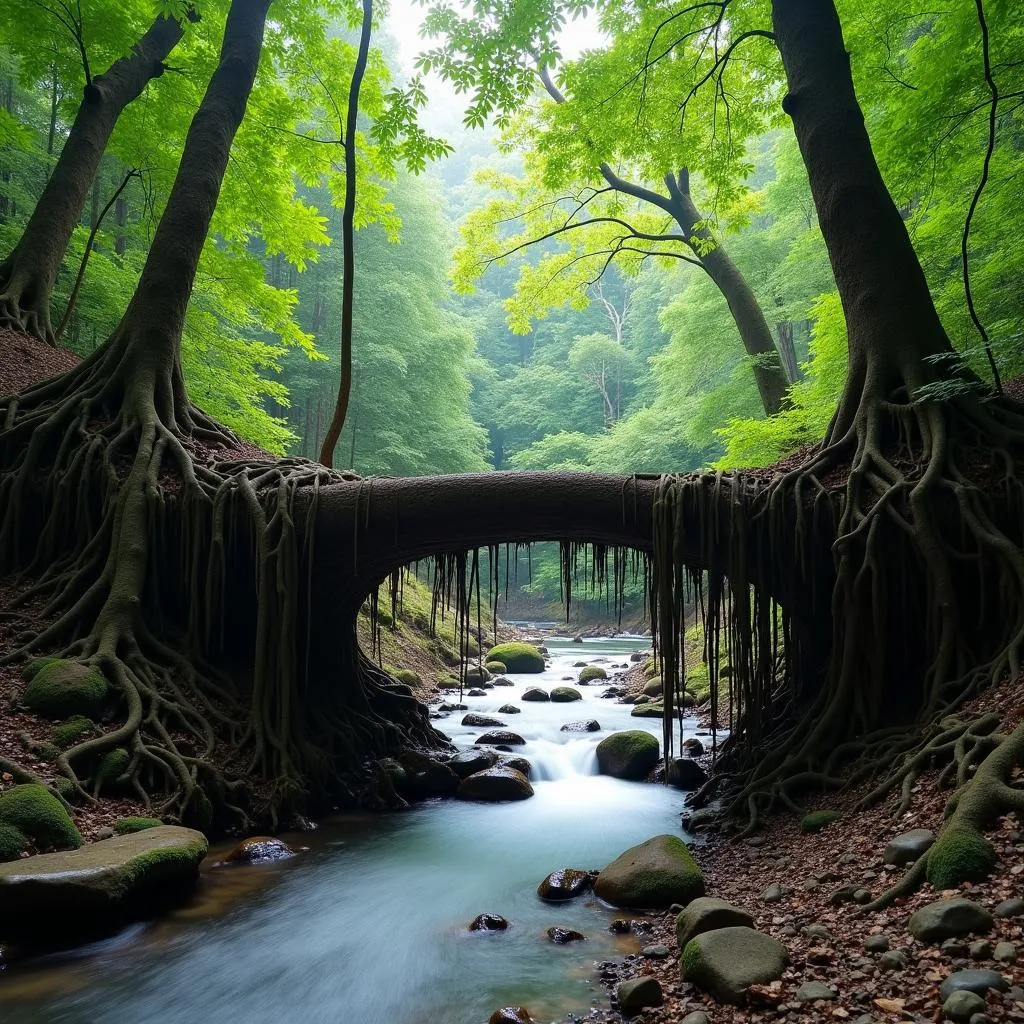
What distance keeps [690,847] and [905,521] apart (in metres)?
2.93

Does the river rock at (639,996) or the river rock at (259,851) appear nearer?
the river rock at (639,996)

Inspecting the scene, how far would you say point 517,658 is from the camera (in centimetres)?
1684

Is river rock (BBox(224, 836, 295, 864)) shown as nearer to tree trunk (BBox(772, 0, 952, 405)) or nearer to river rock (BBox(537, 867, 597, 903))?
river rock (BBox(537, 867, 597, 903))

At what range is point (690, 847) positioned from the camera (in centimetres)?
533

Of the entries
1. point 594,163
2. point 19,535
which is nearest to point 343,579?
point 19,535

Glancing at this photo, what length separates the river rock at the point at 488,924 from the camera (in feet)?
14.5

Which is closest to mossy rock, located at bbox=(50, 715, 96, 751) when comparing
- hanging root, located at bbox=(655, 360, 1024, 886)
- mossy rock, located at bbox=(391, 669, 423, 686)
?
hanging root, located at bbox=(655, 360, 1024, 886)

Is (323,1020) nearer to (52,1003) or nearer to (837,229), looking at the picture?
(52,1003)

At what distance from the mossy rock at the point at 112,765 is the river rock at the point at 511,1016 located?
3.21 m

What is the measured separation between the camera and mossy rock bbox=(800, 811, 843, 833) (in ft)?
14.6

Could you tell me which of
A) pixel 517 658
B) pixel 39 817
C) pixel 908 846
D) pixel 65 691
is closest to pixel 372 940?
pixel 39 817

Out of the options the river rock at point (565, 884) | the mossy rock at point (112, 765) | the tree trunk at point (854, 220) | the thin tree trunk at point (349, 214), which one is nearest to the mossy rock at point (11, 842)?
the mossy rock at point (112, 765)

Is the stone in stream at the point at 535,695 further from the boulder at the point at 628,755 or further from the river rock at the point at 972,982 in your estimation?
the river rock at the point at 972,982

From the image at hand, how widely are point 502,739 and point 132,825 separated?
546 cm
